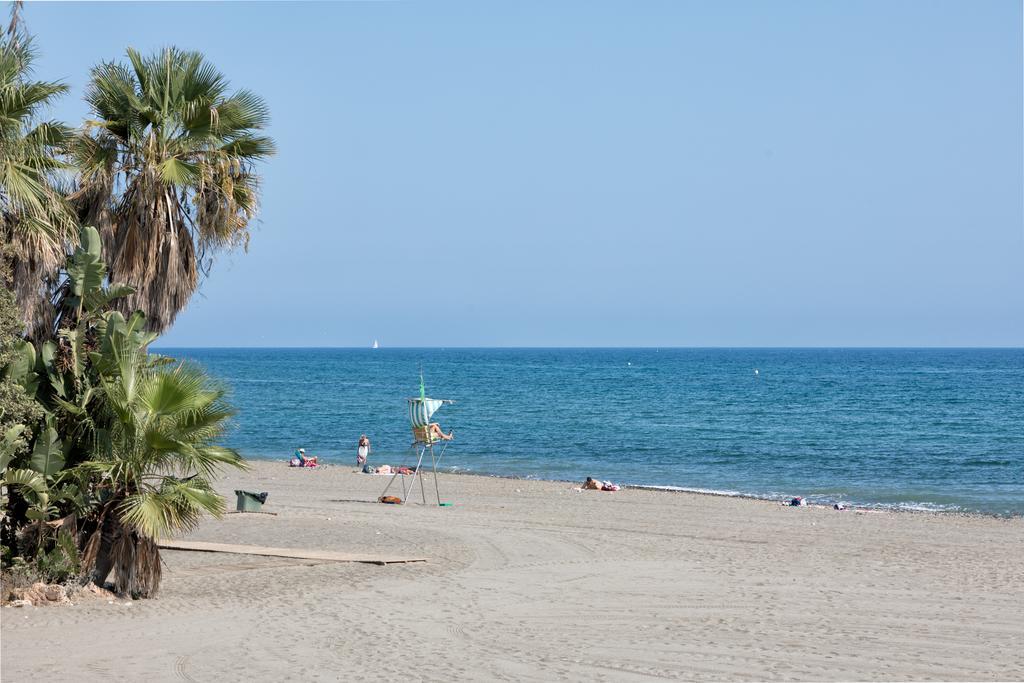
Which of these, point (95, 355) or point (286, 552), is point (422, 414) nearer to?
point (286, 552)

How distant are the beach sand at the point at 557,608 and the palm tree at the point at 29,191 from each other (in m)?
3.52

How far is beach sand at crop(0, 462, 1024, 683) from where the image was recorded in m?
9.02

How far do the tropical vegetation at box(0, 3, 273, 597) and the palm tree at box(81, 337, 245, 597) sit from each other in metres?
0.02

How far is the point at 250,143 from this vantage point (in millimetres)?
13547

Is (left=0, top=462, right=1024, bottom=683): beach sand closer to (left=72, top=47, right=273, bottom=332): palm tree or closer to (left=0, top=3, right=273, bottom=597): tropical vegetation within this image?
→ (left=0, top=3, right=273, bottom=597): tropical vegetation

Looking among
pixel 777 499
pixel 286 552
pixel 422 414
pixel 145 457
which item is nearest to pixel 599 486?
pixel 777 499

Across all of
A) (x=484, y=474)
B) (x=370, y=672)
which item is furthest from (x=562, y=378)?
(x=370, y=672)

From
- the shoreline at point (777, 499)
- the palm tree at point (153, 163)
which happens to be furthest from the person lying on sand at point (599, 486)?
the palm tree at point (153, 163)

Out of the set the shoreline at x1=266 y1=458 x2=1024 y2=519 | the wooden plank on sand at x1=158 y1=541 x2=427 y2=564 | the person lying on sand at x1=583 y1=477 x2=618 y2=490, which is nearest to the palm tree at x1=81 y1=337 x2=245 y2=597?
the wooden plank on sand at x1=158 y1=541 x2=427 y2=564

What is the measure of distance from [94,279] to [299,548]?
5409 mm

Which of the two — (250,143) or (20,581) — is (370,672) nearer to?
(20,581)

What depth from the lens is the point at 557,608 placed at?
37.3 ft

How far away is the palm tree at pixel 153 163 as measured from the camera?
12.4 metres

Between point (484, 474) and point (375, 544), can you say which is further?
point (484, 474)
